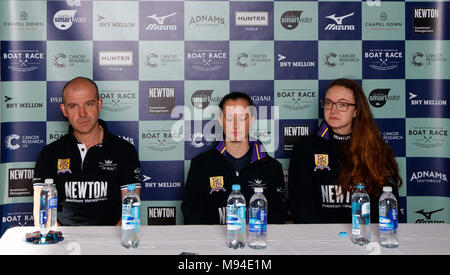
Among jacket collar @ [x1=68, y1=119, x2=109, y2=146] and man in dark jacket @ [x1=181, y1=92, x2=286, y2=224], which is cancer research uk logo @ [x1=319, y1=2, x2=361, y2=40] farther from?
jacket collar @ [x1=68, y1=119, x2=109, y2=146]

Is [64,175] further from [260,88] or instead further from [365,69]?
[365,69]

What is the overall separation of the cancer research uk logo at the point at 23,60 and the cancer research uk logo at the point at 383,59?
92.0 inches

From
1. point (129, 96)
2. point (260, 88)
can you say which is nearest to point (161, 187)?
point (129, 96)

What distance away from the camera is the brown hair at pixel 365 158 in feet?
8.46

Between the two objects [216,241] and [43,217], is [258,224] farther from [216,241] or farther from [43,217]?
[43,217]

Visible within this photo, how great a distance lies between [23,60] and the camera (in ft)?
9.88

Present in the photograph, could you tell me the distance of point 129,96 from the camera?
3084 millimetres

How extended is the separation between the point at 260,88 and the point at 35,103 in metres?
1.62

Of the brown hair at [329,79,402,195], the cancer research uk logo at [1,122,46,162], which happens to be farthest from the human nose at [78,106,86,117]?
the brown hair at [329,79,402,195]

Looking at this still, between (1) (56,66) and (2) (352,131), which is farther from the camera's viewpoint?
(1) (56,66)

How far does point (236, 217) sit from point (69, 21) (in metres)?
2.10

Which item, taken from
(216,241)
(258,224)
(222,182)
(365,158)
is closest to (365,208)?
(258,224)
